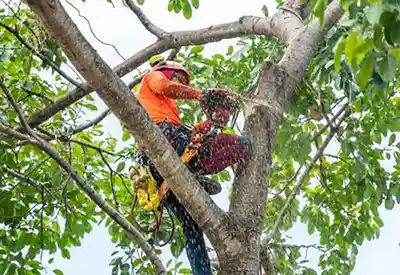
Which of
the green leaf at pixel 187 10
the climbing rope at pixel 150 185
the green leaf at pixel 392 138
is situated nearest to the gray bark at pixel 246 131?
the climbing rope at pixel 150 185

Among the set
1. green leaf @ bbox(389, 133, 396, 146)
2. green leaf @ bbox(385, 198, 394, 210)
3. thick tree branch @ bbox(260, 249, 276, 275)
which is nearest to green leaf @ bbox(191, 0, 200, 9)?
green leaf @ bbox(389, 133, 396, 146)

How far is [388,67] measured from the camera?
7.26ft

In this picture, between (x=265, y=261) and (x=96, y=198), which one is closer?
(x=265, y=261)

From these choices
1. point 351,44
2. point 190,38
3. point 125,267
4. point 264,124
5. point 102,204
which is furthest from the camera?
point 125,267

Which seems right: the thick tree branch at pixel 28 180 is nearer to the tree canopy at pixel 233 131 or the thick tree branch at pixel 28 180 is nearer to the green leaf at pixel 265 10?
the tree canopy at pixel 233 131

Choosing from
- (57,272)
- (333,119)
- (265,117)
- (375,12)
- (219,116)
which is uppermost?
(333,119)

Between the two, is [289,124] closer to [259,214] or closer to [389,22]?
[259,214]

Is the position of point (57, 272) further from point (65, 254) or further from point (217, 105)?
point (217, 105)

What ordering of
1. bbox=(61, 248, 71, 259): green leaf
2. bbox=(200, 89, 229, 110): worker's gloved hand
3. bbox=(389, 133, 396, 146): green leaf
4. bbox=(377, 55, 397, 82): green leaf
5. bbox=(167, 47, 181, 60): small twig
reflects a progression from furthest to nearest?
bbox=(61, 248, 71, 259): green leaf < bbox=(389, 133, 396, 146): green leaf < bbox=(167, 47, 181, 60): small twig < bbox=(200, 89, 229, 110): worker's gloved hand < bbox=(377, 55, 397, 82): green leaf

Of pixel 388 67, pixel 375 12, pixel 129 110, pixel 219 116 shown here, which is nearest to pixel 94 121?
pixel 219 116

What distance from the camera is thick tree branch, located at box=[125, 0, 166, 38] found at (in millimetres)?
4636

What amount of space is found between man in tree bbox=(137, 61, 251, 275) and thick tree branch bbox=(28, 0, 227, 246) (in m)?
0.47

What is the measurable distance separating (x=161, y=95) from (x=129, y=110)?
0.93 meters

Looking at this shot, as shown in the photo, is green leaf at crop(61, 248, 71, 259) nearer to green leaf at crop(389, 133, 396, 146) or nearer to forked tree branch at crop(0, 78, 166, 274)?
forked tree branch at crop(0, 78, 166, 274)
